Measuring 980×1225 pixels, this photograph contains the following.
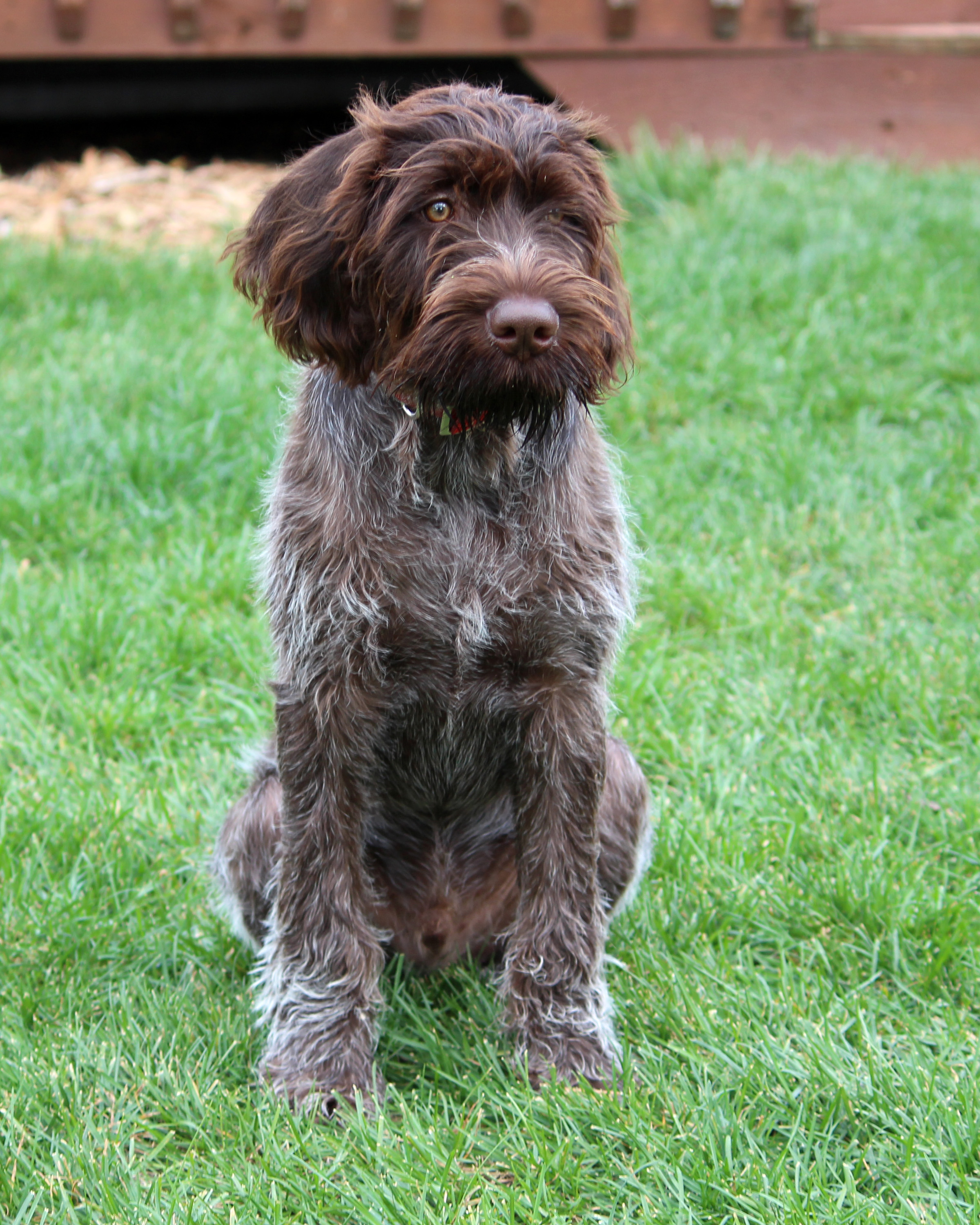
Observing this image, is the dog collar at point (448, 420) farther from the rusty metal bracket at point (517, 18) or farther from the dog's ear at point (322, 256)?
the rusty metal bracket at point (517, 18)

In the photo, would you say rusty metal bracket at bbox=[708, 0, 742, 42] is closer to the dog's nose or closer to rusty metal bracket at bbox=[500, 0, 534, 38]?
rusty metal bracket at bbox=[500, 0, 534, 38]

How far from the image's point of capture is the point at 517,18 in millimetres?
8281

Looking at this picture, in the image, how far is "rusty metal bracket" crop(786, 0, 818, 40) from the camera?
841 cm

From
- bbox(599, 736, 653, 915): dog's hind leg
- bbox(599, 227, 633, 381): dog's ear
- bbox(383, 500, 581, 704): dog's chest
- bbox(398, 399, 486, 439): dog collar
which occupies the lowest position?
bbox(599, 736, 653, 915): dog's hind leg

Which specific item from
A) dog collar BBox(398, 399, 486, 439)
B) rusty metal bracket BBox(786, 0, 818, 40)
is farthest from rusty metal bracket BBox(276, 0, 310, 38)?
dog collar BBox(398, 399, 486, 439)

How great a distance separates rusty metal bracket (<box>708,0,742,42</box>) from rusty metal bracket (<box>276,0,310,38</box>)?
2.45 meters

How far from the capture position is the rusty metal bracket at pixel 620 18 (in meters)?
8.24

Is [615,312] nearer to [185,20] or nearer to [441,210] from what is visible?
[441,210]

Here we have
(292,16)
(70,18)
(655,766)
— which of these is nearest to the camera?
(655,766)

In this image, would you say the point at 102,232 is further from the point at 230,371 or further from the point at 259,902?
the point at 259,902

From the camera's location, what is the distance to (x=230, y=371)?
6.00 m

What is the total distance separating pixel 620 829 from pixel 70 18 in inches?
267

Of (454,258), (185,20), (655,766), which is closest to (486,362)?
(454,258)

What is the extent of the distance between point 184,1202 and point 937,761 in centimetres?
243
